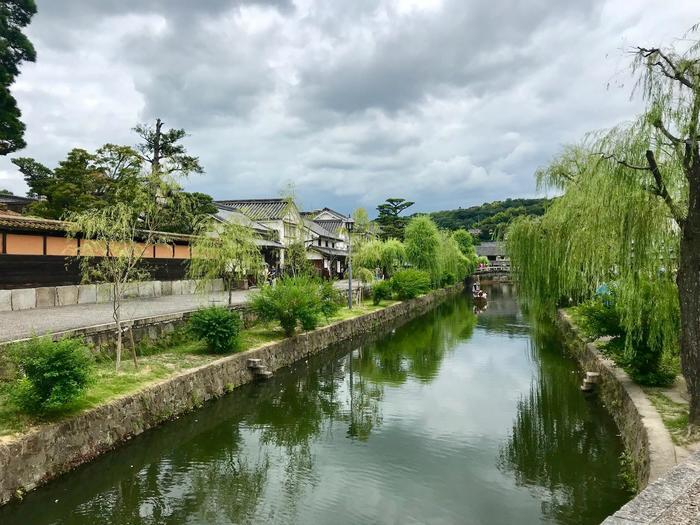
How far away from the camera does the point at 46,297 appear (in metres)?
16.1

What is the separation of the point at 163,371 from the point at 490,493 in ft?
23.1

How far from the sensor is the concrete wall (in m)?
14.8

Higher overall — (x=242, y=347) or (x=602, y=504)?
(x=242, y=347)

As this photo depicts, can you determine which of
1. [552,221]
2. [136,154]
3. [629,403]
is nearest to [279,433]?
[629,403]

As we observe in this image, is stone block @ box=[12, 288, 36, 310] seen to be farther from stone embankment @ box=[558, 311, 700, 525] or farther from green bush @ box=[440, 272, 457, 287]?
green bush @ box=[440, 272, 457, 287]

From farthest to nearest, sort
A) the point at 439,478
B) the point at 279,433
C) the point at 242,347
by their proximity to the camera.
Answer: the point at 242,347, the point at 279,433, the point at 439,478

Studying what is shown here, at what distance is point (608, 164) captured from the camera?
7906mm

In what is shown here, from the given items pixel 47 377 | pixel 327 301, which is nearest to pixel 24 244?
pixel 327 301

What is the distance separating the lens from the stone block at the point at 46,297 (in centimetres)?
1586

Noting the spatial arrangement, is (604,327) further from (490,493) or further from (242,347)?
(242,347)

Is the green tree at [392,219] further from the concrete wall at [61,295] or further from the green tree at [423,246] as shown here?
the concrete wall at [61,295]

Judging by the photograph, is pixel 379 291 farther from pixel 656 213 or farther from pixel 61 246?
pixel 656 213

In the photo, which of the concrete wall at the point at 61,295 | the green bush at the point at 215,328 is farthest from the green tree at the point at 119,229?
the green bush at the point at 215,328

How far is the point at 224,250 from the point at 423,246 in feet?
78.5
